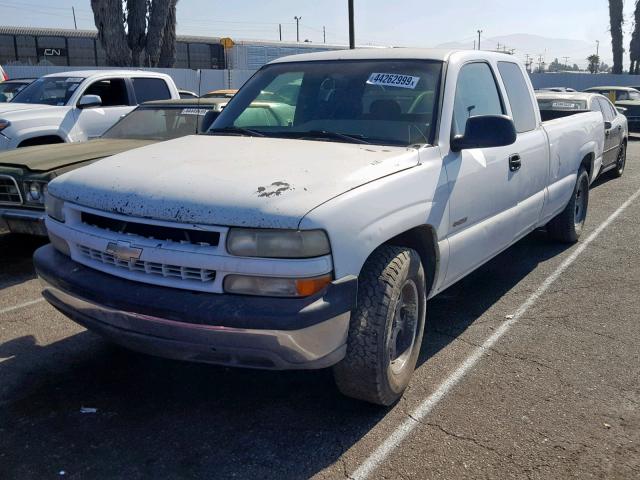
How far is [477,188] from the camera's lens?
13.4 ft

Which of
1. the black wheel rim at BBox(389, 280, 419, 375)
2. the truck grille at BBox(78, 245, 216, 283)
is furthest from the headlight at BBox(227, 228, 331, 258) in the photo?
the black wheel rim at BBox(389, 280, 419, 375)

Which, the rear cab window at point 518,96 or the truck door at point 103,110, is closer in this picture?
the rear cab window at point 518,96

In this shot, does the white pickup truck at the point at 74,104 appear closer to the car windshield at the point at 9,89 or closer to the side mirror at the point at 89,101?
the side mirror at the point at 89,101

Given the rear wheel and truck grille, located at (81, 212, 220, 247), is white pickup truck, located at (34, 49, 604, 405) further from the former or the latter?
the rear wheel

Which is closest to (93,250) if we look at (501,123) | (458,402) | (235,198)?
(235,198)

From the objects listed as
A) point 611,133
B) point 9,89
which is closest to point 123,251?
point 611,133

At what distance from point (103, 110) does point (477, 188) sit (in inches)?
264

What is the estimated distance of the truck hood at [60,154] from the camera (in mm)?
5871

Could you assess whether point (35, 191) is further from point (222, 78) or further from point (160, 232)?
point (222, 78)

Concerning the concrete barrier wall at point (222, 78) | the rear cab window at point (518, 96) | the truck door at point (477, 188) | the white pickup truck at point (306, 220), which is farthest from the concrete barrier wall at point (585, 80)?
the white pickup truck at point (306, 220)

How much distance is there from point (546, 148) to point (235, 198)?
338 centimetres

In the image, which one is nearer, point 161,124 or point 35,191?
point 35,191

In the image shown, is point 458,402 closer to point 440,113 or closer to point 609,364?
point 609,364

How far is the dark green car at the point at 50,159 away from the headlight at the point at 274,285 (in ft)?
7.54
